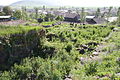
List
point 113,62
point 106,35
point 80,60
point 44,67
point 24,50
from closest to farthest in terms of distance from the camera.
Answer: point 44,67 < point 113,62 < point 80,60 < point 24,50 < point 106,35

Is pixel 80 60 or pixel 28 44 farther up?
pixel 28 44

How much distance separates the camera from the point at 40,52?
19156 millimetres

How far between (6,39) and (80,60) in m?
8.26

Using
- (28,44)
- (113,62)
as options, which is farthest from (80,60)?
(28,44)

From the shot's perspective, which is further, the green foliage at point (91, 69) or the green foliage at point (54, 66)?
the green foliage at point (91, 69)

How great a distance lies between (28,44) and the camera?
1925 cm

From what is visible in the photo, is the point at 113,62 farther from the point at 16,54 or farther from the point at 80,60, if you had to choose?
the point at 16,54

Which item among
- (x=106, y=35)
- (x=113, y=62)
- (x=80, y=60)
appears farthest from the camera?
(x=106, y=35)

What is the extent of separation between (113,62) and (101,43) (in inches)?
315

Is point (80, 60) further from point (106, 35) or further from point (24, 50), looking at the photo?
point (106, 35)

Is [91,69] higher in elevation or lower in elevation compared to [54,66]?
lower

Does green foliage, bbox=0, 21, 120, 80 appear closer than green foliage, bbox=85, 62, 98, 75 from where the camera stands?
Yes

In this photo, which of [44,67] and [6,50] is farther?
[6,50]

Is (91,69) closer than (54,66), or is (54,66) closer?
(54,66)
